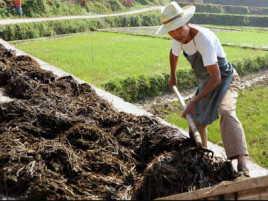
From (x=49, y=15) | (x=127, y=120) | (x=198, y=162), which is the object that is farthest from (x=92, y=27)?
(x=198, y=162)

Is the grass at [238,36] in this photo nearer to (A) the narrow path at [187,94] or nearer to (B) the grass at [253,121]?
(A) the narrow path at [187,94]

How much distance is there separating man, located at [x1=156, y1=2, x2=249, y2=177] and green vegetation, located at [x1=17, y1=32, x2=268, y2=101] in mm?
4224

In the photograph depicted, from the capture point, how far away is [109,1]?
27.8m

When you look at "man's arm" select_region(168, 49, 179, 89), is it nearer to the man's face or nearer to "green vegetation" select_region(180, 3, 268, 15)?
the man's face

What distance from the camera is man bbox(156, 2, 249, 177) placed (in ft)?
9.82

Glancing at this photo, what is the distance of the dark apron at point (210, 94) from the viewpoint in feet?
10.8

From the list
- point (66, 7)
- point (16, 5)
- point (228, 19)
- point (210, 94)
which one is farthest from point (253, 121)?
point (228, 19)

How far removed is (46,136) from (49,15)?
1913cm

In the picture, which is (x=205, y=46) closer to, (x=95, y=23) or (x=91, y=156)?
(x=91, y=156)

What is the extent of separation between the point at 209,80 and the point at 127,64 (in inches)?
273

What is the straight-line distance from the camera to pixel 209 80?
9.86 ft

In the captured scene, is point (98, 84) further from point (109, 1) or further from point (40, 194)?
point (109, 1)

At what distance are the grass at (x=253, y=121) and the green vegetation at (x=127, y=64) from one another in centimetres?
136

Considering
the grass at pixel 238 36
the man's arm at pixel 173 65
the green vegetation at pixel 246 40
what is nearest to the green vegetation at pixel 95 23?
the grass at pixel 238 36
